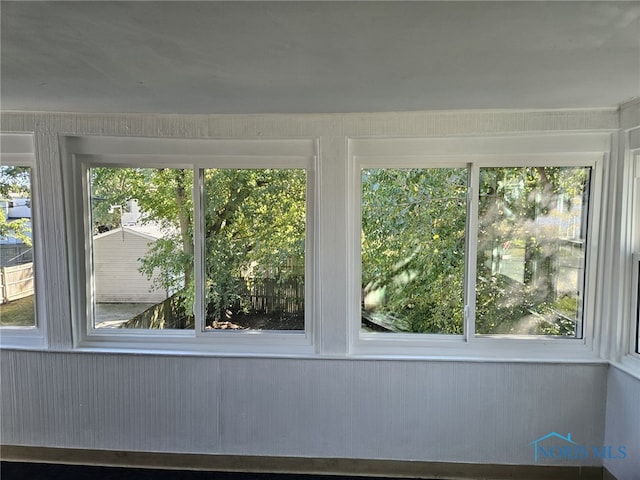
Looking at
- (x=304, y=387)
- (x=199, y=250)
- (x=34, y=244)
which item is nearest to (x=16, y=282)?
(x=34, y=244)

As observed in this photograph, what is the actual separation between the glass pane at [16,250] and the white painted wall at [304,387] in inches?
7.4

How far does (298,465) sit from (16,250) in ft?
7.19

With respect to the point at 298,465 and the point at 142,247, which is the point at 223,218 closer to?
the point at 142,247

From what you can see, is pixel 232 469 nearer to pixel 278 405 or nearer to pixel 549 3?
pixel 278 405

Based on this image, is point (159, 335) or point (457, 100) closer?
point (457, 100)

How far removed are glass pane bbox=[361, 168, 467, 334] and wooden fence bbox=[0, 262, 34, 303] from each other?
2099mm

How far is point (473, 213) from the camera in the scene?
218 cm

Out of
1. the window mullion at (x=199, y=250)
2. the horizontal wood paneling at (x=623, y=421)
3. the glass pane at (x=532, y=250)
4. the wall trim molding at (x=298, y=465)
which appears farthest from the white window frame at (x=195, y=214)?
the horizontal wood paneling at (x=623, y=421)

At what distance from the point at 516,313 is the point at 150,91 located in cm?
232

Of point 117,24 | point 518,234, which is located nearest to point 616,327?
point 518,234

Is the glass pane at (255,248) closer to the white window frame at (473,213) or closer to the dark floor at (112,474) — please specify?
the white window frame at (473,213)

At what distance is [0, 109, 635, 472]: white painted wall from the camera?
214 cm

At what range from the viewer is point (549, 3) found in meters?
0.93

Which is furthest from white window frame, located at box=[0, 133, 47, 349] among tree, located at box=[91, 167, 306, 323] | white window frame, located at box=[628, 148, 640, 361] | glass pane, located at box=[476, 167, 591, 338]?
white window frame, located at box=[628, 148, 640, 361]
